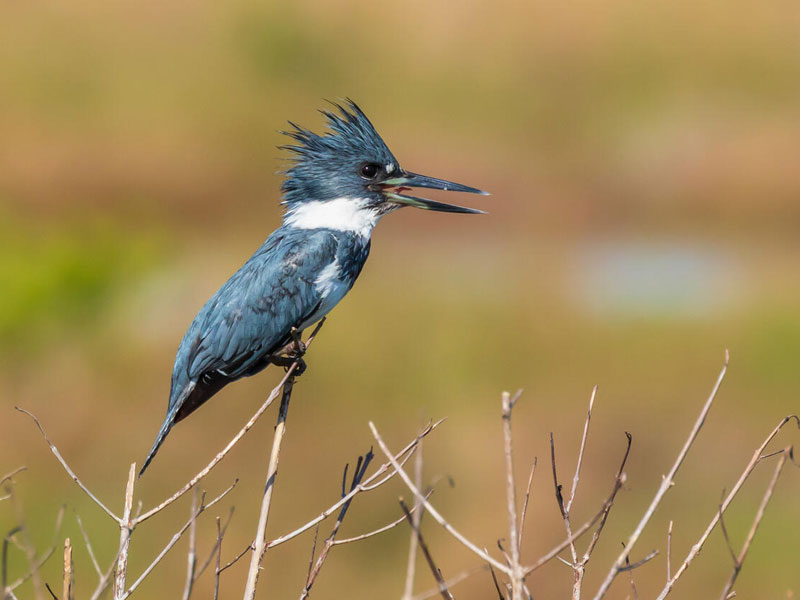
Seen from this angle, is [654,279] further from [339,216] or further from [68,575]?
[68,575]

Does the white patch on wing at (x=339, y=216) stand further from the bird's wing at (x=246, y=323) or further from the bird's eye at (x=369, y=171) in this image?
the bird's wing at (x=246, y=323)

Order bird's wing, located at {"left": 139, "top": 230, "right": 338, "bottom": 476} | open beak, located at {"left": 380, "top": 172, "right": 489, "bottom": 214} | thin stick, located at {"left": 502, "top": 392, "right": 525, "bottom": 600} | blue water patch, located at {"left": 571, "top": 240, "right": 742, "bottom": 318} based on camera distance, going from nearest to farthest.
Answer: thin stick, located at {"left": 502, "top": 392, "right": 525, "bottom": 600}
bird's wing, located at {"left": 139, "top": 230, "right": 338, "bottom": 476}
open beak, located at {"left": 380, "top": 172, "right": 489, "bottom": 214}
blue water patch, located at {"left": 571, "top": 240, "right": 742, "bottom": 318}

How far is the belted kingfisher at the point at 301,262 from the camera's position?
297 centimetres

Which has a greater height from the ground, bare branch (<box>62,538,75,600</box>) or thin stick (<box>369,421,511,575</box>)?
thin stick (<box>369,421,511,575</box>)

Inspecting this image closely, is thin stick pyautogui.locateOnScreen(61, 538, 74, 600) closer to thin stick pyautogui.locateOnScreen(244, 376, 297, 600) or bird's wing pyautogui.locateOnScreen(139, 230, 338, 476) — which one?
thin stick pyautogui.locateOnScreen(244, 376, 297, 600)

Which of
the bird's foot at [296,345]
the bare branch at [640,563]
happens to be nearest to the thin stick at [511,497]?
the bare branch at [640,563]

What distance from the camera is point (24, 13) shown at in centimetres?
942

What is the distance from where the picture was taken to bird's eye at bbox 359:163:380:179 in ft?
10.9

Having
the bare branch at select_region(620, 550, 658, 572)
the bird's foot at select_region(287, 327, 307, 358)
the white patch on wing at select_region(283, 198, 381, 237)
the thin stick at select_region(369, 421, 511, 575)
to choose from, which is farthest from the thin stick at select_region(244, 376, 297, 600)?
the white patch on wing at select_region(283, 198, 381, 237)

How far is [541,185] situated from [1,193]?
190 inches

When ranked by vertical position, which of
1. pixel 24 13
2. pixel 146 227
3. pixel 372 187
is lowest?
pixel 146 227

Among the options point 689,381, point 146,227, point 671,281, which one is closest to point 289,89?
point 146,227

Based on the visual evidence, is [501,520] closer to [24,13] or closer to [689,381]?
[689,381]

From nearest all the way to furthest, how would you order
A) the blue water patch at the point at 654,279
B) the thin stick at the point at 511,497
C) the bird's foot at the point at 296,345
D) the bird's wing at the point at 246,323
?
the thin stick at the point at 511,497
the bird's foot at the point at 296,345
the bird's wing at the point at 246,323
the blue water patch at the point at 654,279
